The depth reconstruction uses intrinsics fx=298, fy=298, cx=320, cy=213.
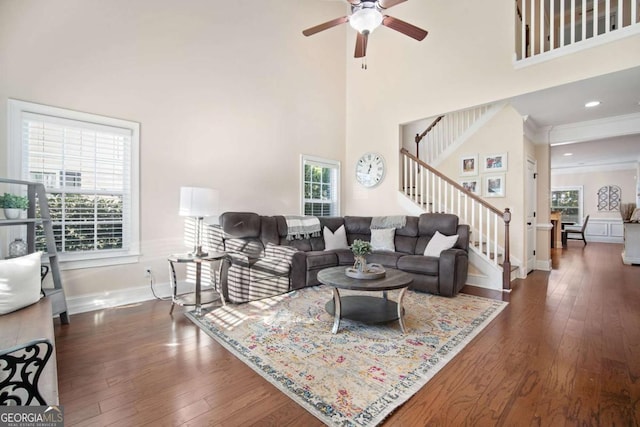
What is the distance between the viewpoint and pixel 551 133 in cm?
572

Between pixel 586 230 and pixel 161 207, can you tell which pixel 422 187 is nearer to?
pixel 161 207

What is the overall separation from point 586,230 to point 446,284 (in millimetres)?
10619

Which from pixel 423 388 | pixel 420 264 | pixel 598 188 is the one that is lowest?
pixel 423 388

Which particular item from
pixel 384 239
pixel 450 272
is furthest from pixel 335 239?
pixel 450 272

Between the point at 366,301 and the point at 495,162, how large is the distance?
149 inches

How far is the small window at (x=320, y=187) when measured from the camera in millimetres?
5727

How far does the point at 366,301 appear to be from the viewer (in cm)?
322

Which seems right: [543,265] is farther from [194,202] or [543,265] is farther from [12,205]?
[12,205]

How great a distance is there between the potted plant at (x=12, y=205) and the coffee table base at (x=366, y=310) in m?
2.96

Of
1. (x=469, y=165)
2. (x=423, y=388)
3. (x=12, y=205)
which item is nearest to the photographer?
(x=423, y=388)

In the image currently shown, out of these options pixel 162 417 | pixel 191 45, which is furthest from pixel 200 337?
pixel 191 45

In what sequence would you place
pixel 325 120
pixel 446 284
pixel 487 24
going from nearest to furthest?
pixel 446 284
pixel 487 24
pixel 325 120

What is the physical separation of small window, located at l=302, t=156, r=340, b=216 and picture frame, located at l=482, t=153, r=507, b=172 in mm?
2761

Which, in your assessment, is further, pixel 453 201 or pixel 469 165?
pixel 469 165
